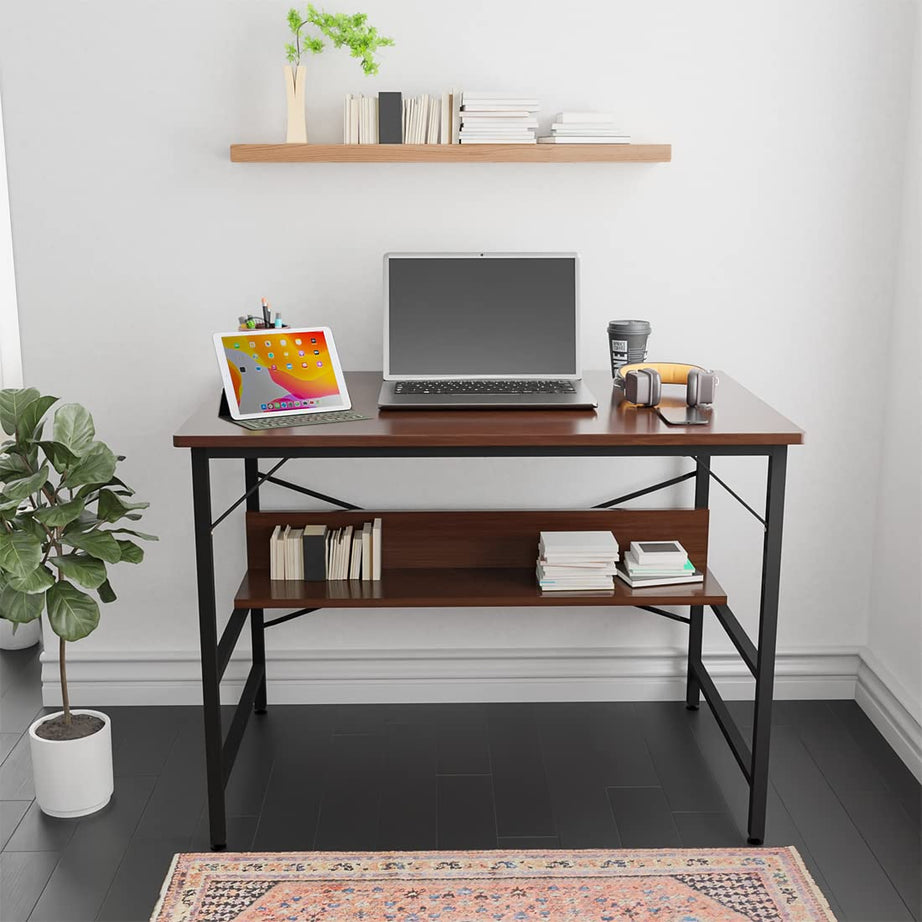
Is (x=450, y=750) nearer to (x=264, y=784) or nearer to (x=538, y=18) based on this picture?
(x=264, y=784)

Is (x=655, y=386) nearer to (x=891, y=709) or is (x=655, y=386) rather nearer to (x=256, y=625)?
(x=891, y=709)

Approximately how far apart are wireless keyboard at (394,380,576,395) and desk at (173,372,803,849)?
0.09 metres

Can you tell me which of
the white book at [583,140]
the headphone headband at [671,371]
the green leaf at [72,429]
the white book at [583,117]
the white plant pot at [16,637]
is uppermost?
the white book at [583,117]

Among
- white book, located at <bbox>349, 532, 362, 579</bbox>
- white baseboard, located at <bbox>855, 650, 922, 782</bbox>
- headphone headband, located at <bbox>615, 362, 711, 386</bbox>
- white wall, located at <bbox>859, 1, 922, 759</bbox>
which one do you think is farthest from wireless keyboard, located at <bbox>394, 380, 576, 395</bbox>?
white baseboard, located at <bbox>855, 650, 922, 782</bbox>

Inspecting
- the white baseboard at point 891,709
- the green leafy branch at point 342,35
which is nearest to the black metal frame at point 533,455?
the white baseboard at point 891,709

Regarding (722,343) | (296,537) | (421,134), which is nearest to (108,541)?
(296,537)

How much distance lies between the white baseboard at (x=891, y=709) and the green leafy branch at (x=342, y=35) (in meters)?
2.07

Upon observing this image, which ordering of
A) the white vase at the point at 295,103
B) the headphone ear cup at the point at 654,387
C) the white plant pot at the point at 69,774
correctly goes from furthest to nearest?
the white vase at the point at 295,103 → the white plant pot at the point at 69,774 → the headphone ear cup at the point at 654,387

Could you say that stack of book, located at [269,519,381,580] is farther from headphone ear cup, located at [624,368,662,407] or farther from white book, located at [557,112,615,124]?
white book, located at [557,112,615,124]

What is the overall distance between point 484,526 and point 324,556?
0.45 m

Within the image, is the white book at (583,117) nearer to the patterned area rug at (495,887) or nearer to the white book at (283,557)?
the white book at (283,557)

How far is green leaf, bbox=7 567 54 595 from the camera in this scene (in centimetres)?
218

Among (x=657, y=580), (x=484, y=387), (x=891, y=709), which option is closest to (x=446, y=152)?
(x=484, y=387)

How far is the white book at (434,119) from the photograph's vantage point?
8.55 feet
